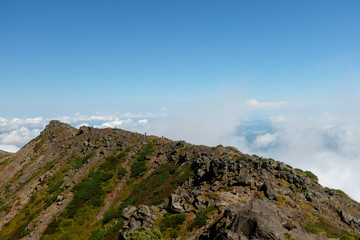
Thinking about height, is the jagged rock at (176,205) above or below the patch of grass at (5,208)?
above

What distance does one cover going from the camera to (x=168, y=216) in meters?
24.4

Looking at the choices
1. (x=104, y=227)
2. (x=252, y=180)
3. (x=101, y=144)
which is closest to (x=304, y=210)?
(x=252, y=180)

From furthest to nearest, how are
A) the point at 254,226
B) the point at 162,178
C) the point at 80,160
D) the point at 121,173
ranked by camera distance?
1. the point at 80,160
2. the point at 121,173
3. the point at 162,178
4. the point at 254,226

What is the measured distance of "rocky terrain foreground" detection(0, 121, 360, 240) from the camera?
1948 centimetres

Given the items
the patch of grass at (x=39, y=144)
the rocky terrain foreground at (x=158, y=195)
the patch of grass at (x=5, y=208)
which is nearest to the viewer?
the rocky terrain foreground at (x=158, y=195)

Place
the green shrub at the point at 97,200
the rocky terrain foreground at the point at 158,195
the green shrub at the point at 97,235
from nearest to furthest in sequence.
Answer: the rocky terrain foreground at the point at 158,195 < the green shrub at the point at 97,235 < the green shrub at the point at 97,200

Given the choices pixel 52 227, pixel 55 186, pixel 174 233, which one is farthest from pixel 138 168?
pixel 174 233

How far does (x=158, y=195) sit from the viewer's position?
33188 mm

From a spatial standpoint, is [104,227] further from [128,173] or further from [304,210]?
[304,210]

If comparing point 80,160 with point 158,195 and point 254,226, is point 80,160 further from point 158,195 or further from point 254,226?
point 254,226

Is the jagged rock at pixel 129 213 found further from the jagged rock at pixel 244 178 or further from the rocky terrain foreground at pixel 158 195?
the jagged rock at pixel 244 178

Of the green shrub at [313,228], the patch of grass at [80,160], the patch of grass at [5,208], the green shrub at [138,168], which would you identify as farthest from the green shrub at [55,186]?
the green shrub at [313,228]

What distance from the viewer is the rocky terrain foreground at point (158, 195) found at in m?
19.5

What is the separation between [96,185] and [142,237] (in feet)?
93.8
